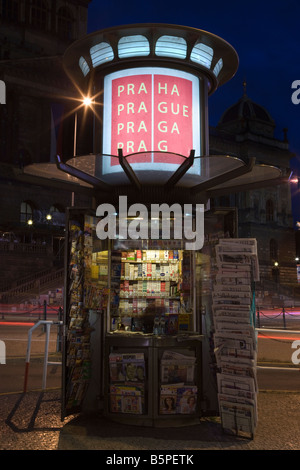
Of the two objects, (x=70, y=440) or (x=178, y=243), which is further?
(x=178, y=243)

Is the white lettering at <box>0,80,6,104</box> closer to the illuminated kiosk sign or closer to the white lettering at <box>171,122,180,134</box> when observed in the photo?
the illuminated kiosk sign

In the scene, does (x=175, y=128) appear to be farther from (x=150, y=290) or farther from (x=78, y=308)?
(x=78, y=308)

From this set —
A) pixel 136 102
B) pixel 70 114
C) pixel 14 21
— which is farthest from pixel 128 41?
pixel 14 21

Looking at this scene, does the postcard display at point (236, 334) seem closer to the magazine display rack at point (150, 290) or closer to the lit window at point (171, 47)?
the magazine display rack at point (150, 290)

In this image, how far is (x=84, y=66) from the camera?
897 centimetres

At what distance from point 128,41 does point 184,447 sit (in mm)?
6543

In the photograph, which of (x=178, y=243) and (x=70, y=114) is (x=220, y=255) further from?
(x=70, y=114)

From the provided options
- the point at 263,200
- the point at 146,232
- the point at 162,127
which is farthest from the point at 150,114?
the point at 263,200

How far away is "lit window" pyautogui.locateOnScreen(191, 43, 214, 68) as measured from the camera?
8.37 meters

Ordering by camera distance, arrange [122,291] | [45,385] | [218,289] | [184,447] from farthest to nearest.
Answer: [45,385], [122,291], [218,289], [184,447]

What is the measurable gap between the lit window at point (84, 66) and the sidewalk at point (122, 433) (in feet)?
20.1

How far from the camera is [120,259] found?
8383 mm

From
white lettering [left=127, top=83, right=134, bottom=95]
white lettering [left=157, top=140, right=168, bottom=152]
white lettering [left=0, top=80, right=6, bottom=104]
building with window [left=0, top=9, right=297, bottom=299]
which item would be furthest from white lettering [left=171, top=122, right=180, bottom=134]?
white lettering [left=0, top=80, right=6, bottom=104]

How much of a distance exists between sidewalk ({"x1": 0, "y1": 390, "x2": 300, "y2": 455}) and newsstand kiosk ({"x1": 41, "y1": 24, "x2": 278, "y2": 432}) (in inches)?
11.6
